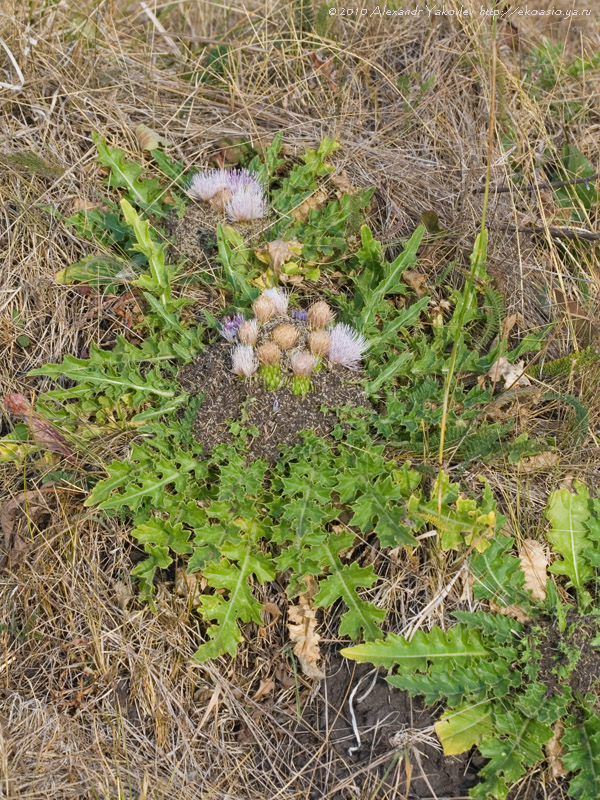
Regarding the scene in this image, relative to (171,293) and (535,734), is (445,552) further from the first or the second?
(171,293)

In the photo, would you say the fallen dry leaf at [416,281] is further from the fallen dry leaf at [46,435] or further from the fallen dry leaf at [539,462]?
the fallen dry leaf at [46,435]

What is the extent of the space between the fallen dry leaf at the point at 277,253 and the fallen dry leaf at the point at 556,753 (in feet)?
7.21

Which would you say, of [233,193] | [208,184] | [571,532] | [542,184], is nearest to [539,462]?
[571,532]

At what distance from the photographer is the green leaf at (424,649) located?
8.20ft

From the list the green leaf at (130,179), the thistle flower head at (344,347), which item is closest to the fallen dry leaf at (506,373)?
the thistle flower head at (344,347)

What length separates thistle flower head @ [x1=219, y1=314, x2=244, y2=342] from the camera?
9.77 feet

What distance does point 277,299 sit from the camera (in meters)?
3.01

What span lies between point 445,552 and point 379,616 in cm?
38

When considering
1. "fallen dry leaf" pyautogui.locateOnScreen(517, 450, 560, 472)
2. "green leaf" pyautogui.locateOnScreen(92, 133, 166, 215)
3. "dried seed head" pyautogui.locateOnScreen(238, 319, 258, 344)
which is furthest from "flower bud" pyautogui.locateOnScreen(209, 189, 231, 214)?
"fallen dry leaf" pyautogui.locateOnScreen(517, 450, 560, 472)

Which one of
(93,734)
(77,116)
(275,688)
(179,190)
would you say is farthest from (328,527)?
(77,116)

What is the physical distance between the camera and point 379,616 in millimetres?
2580

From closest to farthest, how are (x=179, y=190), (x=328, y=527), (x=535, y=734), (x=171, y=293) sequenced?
(x=535, y=734) → (x=328, y=527) → (x=171, y=293) → (x=179, y=190)

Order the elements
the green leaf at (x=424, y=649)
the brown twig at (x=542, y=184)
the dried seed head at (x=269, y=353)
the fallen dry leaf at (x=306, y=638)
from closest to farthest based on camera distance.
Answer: the green leaf at (x=424, y=649)
the fallen dry leaf at (x=306, y=638)
the dried seed head at (x=269, y=353)
the brown twig at (x=542, y=184)

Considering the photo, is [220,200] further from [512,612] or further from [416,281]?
[512,612]
